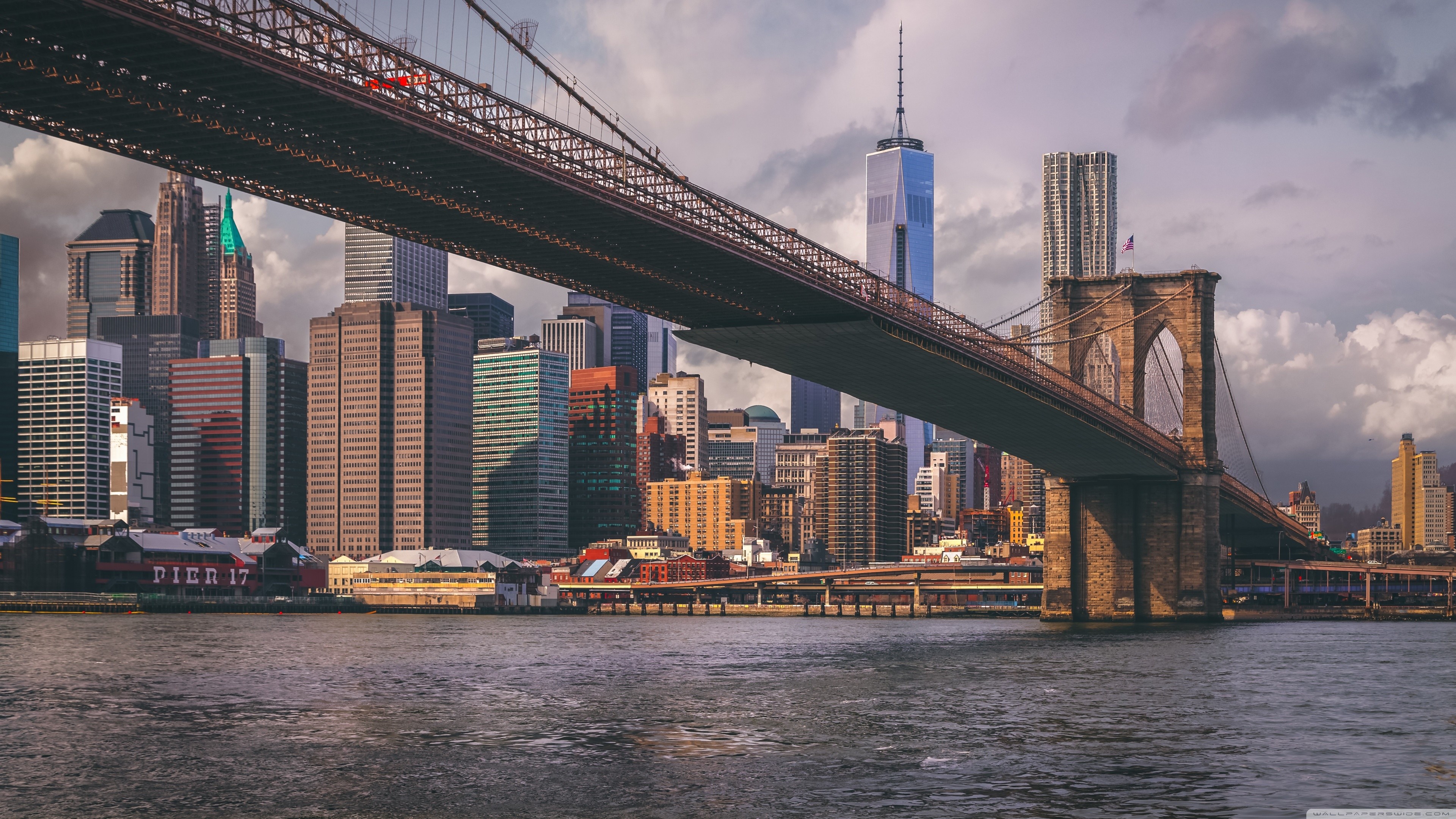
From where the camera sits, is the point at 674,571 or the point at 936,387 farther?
the point at 674,571

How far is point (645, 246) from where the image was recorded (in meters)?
55.0

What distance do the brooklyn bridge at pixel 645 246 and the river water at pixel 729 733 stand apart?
48.9 ft

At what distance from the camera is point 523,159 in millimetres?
44969

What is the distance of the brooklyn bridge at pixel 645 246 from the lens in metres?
36.9

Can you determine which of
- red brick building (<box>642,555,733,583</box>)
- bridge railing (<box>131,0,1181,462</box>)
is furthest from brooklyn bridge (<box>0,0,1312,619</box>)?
red brick building (<box>642,555,733,583</box>)

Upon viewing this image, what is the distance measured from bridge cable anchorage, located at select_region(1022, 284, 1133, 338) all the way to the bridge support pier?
9.96 metres

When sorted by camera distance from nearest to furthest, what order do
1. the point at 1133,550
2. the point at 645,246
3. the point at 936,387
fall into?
1. the point at 645,246
2. the point at 936,387
3. the point at 1133,550

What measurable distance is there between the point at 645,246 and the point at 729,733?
84.4 ft

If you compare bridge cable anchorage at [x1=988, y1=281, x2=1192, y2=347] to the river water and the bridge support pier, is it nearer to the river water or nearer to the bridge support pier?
the bridge support pier

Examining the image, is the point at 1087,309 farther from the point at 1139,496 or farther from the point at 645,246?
the point at 645,246

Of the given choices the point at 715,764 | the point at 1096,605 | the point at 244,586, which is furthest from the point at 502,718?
the point at 244,586

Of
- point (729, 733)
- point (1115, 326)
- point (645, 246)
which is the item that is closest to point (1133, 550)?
point (1115, 326)

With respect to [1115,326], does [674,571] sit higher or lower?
lower

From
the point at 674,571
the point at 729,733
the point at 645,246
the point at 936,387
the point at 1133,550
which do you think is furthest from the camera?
the point at 674,571
